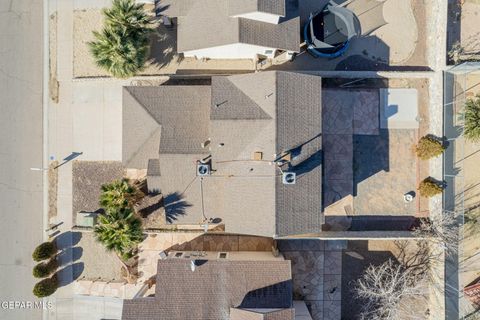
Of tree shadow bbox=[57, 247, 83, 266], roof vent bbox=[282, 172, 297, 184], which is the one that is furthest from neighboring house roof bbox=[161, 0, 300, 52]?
tree shadow bbox=[57, 247, 83, 266]

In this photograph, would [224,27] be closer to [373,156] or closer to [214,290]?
[373,156]

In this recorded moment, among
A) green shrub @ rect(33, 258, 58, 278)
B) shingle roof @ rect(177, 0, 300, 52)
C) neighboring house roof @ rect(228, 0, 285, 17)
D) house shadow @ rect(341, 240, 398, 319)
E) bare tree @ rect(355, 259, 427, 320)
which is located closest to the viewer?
neighboring house roof @ rect(228, 0, 285, 17)

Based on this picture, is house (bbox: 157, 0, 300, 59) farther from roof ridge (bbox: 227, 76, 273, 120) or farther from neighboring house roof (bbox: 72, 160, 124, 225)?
neighboring house roof (bbox: 72, 160, 124, 225)

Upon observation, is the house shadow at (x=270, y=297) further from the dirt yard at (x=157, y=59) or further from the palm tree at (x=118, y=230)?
the dirt yard at (x=157, y=59)

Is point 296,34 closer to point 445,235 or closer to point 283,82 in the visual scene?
point 283,82

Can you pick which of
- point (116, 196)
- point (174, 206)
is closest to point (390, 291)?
point (174, 206)

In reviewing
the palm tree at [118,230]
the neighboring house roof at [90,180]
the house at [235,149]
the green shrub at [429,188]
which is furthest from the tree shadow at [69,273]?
the green shrub at [429,188]

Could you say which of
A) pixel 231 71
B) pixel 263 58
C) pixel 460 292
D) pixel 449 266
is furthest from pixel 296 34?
pixel 460 292

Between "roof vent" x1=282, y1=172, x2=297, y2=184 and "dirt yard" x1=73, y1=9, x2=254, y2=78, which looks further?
"dirt yard" x1=73, y1=9, x2=254, y2=78
